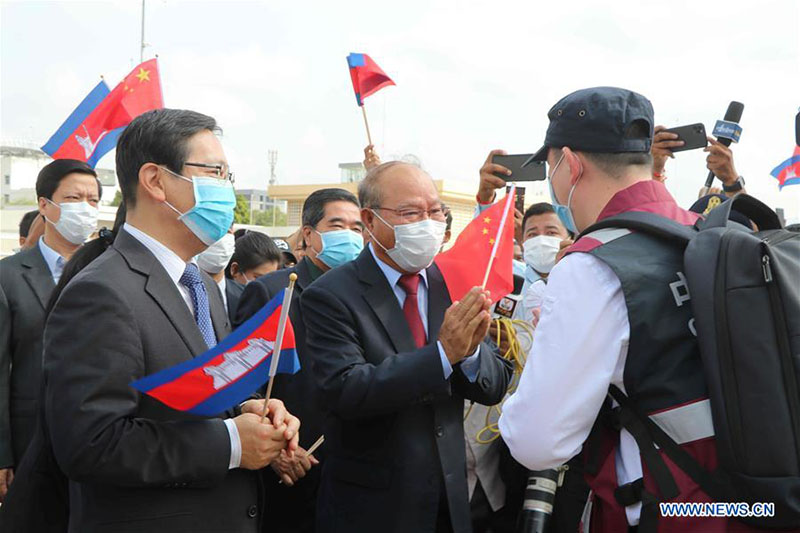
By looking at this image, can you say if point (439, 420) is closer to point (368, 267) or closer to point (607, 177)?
point (368, 267)

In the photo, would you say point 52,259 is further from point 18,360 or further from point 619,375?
point 619,375

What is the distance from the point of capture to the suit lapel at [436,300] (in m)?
3.30

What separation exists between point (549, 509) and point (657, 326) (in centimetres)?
108

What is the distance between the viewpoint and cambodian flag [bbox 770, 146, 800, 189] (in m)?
7.43

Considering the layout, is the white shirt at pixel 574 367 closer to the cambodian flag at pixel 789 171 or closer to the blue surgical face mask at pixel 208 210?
the blue surgical face mask at pixel 208 210

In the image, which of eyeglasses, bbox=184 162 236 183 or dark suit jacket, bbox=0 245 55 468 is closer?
eyeglasses, bbox=184 162 236 183

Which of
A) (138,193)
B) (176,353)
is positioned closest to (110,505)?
(176,353)

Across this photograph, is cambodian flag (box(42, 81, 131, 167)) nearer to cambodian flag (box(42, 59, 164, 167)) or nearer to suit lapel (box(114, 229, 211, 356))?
cambodian flag (box(42, 59, 164, 167))

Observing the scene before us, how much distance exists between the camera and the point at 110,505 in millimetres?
2217

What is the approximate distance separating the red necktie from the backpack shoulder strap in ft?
3.89

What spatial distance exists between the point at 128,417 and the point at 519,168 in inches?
94.7

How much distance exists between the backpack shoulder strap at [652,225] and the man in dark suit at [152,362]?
49.1 inches

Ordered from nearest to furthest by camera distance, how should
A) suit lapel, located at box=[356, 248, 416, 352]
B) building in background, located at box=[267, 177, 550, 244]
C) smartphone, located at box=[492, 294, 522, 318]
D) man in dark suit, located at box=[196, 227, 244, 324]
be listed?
suit lapel, located at box=[356, 248, 416, 352] < smartphone, located at box=[492, 294, 522, 318] < man in dark suit, located at box=[196, 227, 244, 324] < building in background, located at box=[267, 177, 550, 244]

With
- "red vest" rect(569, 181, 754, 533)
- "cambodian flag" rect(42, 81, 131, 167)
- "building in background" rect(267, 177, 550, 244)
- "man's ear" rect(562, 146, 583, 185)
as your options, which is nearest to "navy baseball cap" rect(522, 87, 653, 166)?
"man's ear" rect(562, 146, 583, 185)
